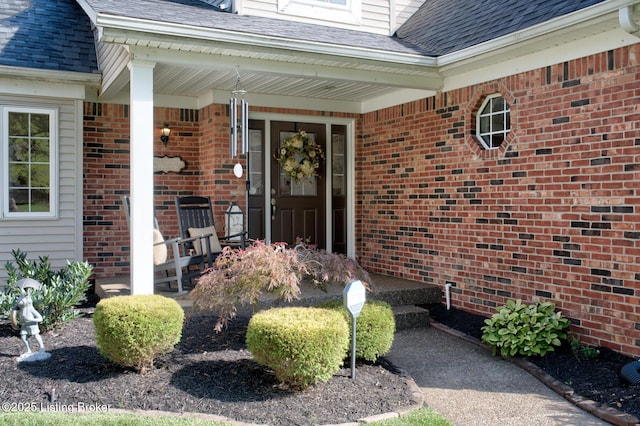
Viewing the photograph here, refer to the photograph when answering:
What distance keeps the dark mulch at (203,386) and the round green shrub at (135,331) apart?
160mm

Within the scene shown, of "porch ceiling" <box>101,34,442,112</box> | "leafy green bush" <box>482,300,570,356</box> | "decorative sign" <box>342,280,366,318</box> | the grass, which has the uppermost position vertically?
"porch ceiling" <box>101,34,442,112</box>

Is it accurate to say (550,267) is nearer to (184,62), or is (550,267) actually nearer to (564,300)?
(564,300)

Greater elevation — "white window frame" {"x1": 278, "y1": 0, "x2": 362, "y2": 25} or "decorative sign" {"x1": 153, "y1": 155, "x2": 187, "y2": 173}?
"white window frame" {"x1": 278, "y1": 0, "x2": 362, "y2": 25}

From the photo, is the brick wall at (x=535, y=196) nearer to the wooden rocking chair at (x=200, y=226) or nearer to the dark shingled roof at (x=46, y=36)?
the wooden rocking chair at (x=200, y=226)

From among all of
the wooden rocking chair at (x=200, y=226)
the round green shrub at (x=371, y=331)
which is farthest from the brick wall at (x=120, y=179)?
the round green shrub at (x=371, y=331)

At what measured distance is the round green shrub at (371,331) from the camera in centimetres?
479

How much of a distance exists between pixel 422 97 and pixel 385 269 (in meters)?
2.45

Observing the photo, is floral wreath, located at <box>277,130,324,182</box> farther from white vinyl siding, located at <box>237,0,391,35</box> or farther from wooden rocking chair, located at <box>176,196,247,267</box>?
white vinyl siding, located at <box>237,0,391,35</box>

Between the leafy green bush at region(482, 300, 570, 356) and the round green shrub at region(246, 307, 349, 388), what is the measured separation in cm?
198

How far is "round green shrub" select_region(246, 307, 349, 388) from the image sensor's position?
400 cm

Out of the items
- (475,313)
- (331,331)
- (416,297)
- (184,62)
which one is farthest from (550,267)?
(184,62)

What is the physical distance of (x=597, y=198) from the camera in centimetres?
534

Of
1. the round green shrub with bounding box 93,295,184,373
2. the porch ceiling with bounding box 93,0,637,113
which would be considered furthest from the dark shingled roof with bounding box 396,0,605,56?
the round green shrub with bounding box 93,295,184,373

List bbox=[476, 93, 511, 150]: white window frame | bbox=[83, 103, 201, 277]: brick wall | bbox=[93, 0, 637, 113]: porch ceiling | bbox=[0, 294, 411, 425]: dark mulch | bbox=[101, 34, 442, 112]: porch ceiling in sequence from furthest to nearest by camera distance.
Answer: bbox=[83, 103, 201, 277]: brick wall → bbox=[476, 93, 511, 150]: white window frame → bbox=[101, 34, 442, 112]: porch ceiling → bbox=[93, 0, 637, 113]: porch ceiling → bbox=[0, 294, 411, 425]: dark mulch
